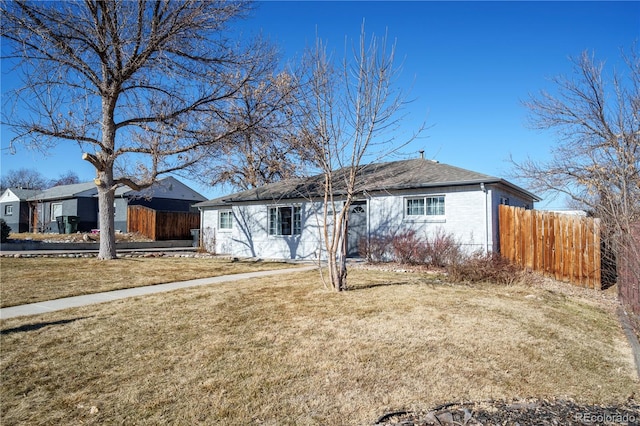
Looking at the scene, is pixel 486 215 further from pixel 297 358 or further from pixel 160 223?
pixel 160 223

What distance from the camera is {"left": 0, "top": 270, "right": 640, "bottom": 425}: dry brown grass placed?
358 cm

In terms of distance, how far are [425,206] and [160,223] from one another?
808 inches

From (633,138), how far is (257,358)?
12.8 metres

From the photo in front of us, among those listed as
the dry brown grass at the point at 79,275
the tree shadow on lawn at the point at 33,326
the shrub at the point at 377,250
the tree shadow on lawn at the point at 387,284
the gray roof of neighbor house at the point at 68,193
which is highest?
the gray roof of neighbor house at the point at 68,193

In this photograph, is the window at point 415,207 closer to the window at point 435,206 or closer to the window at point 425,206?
the window at point 425,206

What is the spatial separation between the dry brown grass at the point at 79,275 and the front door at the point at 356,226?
3426mm

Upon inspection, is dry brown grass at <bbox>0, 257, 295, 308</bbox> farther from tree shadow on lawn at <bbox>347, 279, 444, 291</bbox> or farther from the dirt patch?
the dirt patch

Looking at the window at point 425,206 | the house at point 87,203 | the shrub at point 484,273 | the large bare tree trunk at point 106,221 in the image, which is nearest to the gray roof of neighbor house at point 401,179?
the window at point 425,206

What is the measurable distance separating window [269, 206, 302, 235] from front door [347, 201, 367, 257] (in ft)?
7.46

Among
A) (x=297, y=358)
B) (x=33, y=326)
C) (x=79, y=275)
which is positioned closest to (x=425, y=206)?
(x=297, y=358)

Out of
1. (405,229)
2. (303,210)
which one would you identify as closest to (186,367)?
(405,229)

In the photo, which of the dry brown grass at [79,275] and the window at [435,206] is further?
the window at [435,206]

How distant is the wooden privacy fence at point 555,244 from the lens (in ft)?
34.5

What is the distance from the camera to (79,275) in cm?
1045
